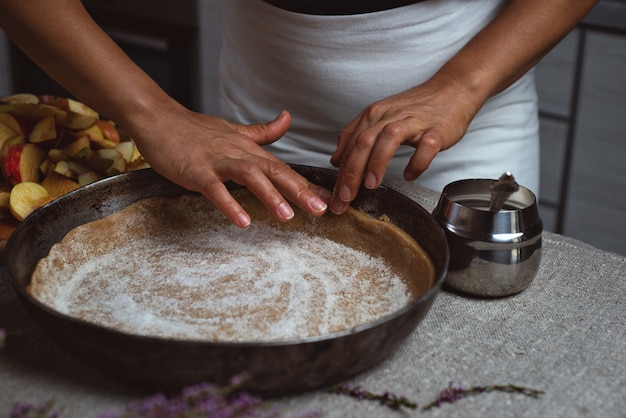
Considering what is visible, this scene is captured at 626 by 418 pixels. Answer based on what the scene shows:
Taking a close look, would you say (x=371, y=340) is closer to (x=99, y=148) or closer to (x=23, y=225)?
(x=23, y=225)

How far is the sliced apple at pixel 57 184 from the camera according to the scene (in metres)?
1.12

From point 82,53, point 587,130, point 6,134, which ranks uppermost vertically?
point 82,53

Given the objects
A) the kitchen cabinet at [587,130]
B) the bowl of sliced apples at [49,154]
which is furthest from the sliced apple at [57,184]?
the kitchen cabinet at [587,130]

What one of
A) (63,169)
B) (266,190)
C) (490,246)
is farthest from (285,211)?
(63,169)

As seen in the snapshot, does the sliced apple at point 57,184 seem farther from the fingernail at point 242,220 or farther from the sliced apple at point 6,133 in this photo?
the fingernail at point 242,220

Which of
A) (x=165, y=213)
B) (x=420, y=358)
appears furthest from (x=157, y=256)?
(x=420, y=358)

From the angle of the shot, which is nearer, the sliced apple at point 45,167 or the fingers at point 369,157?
the fingers at point 369,157

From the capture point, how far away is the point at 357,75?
1.36 m

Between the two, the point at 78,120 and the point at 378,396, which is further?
the point at 78,120

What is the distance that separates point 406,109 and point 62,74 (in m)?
0.53

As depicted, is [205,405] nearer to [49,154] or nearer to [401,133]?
[401,133]

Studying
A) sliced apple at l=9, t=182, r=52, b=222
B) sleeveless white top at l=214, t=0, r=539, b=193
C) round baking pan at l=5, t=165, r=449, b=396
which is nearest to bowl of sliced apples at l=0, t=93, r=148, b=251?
sliced apple at l=9, t=182, r=52, b=222

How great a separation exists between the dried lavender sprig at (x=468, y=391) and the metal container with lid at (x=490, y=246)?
0.59 ft

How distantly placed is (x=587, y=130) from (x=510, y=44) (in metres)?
1.06
